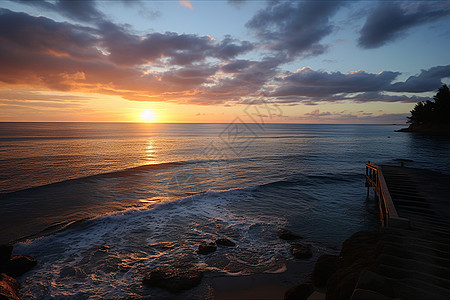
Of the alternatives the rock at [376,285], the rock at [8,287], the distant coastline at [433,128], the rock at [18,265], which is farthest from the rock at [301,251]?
the distant coastline at [433,128]

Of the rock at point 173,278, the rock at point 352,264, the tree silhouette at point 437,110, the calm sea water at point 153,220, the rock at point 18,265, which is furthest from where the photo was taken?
the tree silhouette at point 437,110

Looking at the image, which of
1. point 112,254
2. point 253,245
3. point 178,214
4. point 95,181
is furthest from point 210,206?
point 95,181

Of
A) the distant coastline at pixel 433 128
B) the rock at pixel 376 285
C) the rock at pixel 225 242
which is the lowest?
the rock at pixel 225 242

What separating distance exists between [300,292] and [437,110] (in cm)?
12848

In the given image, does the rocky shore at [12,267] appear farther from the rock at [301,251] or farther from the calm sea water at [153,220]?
the rock at [301,251]

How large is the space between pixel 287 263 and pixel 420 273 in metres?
4.80

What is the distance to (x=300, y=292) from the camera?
21.4ft

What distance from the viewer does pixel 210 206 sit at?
15.9 meters

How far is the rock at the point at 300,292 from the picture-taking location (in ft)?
21.1

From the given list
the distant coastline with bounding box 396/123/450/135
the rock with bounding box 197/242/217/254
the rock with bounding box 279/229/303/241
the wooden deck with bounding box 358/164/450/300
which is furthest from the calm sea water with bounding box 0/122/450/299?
the distant coastline with bounding box 396/123/450/135

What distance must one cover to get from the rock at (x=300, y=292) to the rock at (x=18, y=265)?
31.8ft

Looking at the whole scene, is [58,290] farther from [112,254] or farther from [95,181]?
[95,181]

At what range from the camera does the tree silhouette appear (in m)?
89.6

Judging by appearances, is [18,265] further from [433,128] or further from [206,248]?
[433,128]
